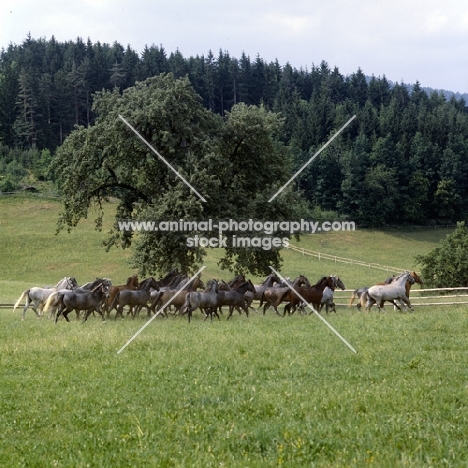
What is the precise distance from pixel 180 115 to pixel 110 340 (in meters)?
16.8

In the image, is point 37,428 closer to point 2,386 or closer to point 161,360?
point 2,386

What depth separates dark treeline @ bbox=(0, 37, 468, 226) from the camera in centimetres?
9925

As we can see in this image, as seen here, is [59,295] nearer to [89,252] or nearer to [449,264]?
[449,264]

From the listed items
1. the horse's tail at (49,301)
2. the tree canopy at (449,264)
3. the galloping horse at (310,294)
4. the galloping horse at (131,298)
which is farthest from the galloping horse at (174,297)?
the tree canopy at (449,264)

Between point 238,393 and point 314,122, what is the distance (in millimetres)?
114969

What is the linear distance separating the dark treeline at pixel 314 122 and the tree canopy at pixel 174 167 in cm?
3595

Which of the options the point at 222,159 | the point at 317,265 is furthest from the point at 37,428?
the point at 317,265

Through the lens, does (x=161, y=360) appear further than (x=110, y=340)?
No

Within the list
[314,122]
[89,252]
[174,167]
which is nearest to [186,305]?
[174,167]

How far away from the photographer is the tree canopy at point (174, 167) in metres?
30.8

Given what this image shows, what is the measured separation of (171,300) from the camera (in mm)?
25484

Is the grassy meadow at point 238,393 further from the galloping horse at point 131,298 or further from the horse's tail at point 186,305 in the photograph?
the galloping horse at point 131,298

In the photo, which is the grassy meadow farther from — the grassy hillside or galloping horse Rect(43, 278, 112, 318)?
the grassy hillside

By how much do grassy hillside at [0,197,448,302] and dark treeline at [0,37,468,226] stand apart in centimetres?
823
